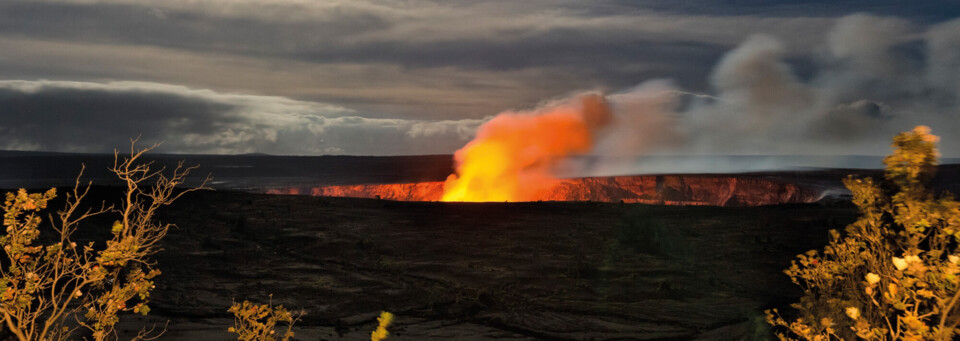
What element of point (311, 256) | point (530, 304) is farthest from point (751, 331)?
point (311, 256)

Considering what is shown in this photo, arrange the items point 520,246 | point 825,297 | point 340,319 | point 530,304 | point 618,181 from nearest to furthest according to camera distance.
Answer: point 825,297, point 340,319, point 530,304, point 520,246, point 618,181

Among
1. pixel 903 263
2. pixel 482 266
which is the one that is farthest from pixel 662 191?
pixel 903 263

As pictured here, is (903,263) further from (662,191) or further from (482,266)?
(662,191)

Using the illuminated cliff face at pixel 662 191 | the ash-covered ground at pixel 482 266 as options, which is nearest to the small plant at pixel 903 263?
the ash-covered ground at pixel 482 266

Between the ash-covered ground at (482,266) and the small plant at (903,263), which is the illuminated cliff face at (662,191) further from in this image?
the small plant at (903,263)

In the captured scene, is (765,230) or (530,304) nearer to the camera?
(530,304)

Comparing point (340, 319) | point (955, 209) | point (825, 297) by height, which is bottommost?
point (340, 319)

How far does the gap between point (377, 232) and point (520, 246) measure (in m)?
5.76

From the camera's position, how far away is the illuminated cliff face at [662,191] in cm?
4512

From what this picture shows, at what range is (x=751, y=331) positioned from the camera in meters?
13.3

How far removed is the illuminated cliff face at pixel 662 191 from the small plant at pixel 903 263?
34.2m

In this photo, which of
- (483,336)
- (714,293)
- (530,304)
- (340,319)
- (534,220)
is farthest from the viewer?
(534,220)

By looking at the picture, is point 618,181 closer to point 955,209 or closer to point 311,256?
point 311,256

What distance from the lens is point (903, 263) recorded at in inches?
201
